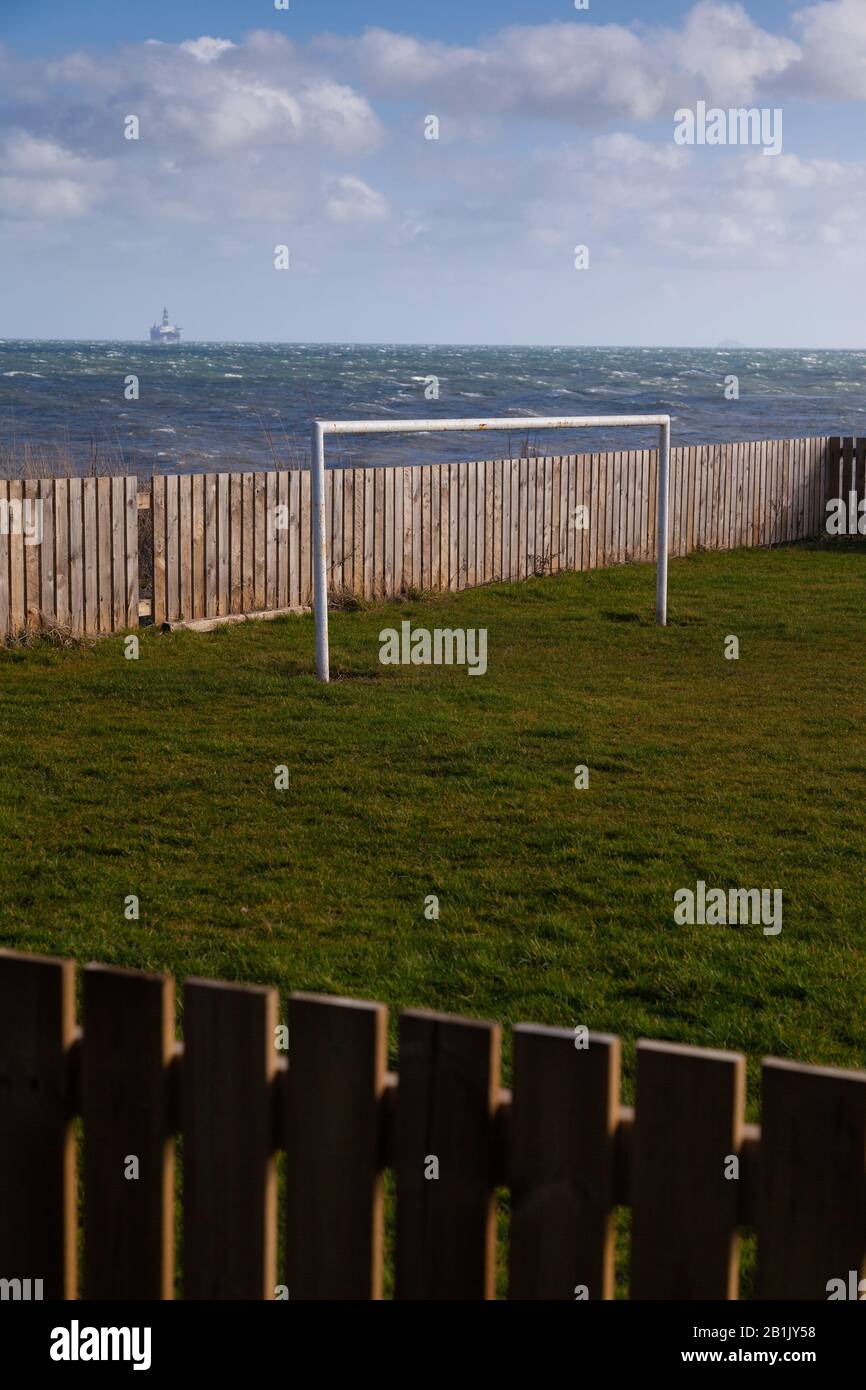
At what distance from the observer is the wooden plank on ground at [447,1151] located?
242cm

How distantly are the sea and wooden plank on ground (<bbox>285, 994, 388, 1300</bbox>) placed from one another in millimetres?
11418

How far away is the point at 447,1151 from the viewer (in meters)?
2.46

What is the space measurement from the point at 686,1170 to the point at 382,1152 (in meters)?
0.50

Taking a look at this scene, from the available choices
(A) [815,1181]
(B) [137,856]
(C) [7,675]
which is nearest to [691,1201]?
(A) [815,1181]

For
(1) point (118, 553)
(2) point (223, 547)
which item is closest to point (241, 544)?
(2) point (223, 547)

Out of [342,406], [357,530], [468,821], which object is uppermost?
[342,406]

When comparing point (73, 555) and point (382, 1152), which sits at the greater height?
point (73, 555)

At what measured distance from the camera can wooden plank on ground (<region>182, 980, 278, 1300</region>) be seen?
2520 mm

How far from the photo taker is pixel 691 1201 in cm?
237

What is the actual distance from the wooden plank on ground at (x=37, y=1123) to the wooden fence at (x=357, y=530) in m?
9.83

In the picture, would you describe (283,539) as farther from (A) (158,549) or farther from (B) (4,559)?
(B) (4,559)

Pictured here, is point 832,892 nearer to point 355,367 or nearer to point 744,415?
point 744,415

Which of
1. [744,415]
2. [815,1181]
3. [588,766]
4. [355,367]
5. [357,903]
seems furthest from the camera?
[355,367]
